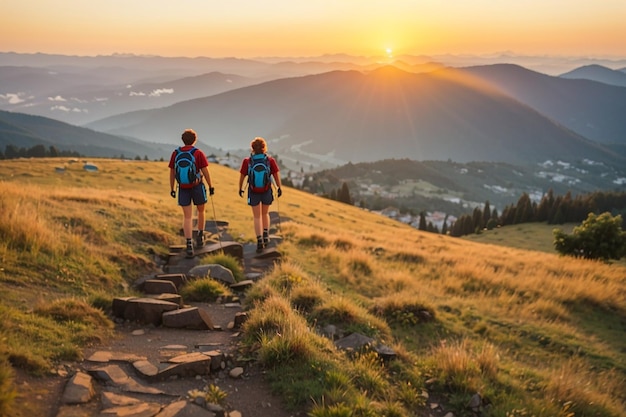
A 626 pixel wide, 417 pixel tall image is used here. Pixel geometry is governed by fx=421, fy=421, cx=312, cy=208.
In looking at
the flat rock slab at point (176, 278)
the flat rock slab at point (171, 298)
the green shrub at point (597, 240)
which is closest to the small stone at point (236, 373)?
the flat rock slab at point (171, 298)

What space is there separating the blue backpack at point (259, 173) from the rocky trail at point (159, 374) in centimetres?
442

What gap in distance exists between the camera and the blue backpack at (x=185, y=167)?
38.4 feet

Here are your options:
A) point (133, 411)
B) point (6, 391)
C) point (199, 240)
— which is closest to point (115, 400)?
point (133, 411)

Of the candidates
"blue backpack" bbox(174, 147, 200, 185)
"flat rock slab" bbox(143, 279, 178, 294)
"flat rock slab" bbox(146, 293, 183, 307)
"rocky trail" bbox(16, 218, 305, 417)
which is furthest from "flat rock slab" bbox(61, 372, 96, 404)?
"blue backpack" bbox(174, 147, 200, 185)

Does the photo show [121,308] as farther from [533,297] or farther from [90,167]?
[90,167]

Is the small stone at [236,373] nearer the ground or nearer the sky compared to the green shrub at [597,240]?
nearer the sky

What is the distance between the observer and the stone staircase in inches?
203

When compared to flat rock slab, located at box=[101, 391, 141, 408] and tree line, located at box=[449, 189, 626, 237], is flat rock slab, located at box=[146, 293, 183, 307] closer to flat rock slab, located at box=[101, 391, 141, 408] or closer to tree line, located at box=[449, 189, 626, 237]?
flat rock slab, located at box=[101, 391, 141, 408]

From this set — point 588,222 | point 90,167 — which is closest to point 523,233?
point 588,222

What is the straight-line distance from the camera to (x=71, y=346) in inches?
245

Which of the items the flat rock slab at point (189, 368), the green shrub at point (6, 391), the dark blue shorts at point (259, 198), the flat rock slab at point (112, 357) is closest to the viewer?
the green shrub at point (6, 391)

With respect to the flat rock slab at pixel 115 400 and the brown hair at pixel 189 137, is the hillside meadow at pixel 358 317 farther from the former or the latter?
the brown hair at pixel 189 137

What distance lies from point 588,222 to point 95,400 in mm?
30120

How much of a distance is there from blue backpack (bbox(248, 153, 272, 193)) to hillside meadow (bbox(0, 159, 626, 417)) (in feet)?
8.51
